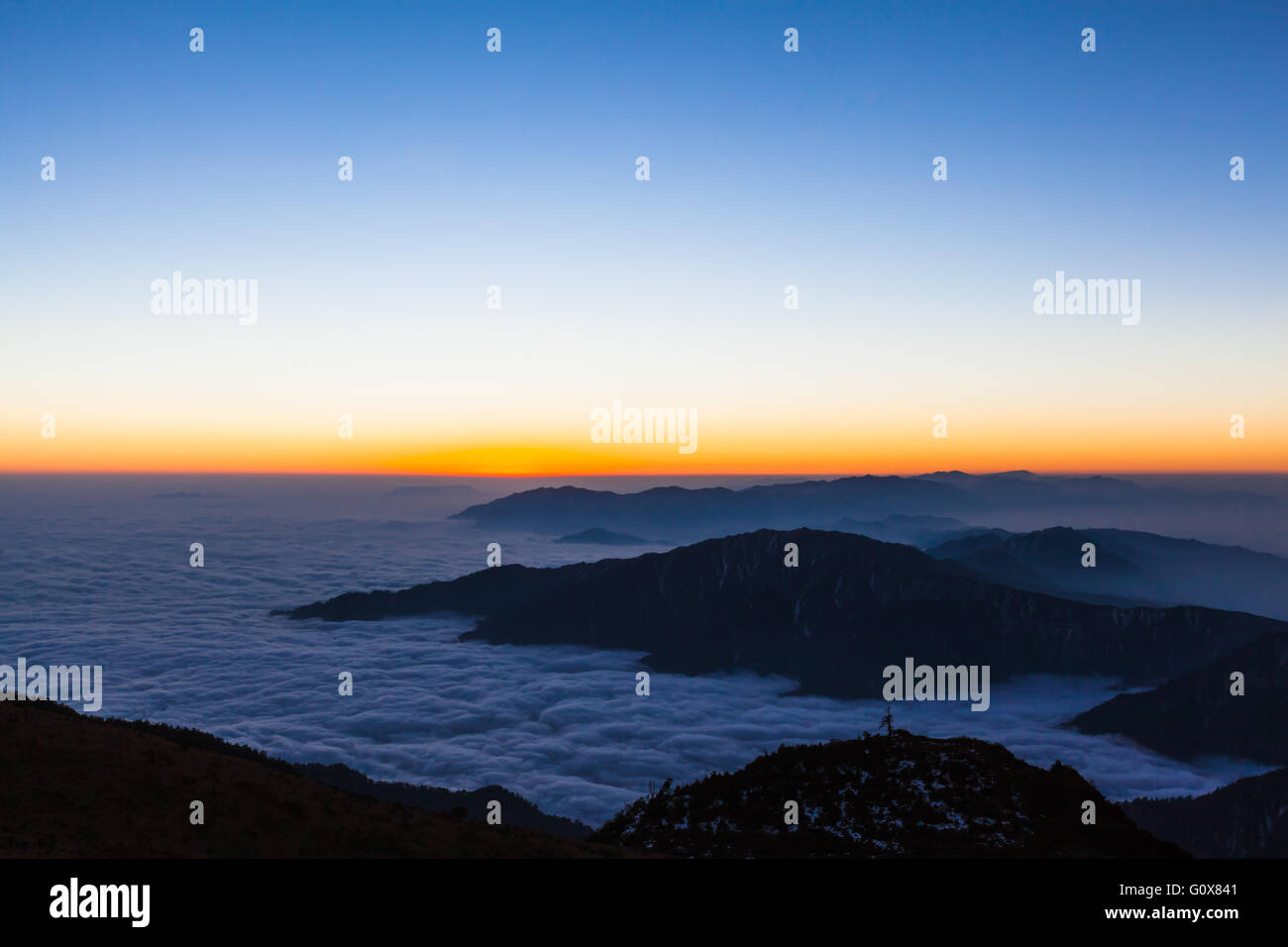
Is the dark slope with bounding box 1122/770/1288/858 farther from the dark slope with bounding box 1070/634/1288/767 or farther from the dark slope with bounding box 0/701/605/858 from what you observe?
the dark slope with bounding box 0/701/605/858

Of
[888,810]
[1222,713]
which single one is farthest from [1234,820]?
[888,810]

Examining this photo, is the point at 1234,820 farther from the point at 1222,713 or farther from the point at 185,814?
the point at 185,814

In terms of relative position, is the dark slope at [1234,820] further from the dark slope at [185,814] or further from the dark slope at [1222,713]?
the dark slope at [185,814]

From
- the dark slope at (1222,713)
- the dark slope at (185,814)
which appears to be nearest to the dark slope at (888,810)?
the dark slope at (185,814)
